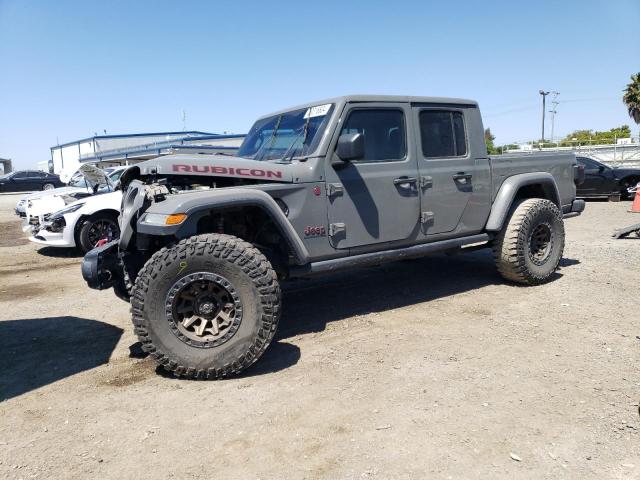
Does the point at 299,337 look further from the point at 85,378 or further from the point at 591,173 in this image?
the point at 591,173

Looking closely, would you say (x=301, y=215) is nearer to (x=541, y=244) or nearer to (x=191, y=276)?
(x=191, y=276)

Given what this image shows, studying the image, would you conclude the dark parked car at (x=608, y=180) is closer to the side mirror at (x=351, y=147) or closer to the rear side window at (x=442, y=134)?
the rear side window at (x=442, y=134)

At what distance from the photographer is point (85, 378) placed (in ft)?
11.7

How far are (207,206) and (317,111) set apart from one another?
148 centimetres

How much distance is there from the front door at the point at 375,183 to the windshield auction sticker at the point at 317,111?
0.17 m

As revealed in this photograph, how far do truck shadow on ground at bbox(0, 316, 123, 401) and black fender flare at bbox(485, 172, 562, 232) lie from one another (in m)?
3.85

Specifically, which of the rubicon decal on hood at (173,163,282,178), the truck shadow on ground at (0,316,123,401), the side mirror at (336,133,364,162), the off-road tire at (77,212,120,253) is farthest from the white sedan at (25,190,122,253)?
the side mirror at (336,133,364,162)

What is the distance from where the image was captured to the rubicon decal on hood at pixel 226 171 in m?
3.69

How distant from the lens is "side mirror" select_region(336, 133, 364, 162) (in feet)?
12.9

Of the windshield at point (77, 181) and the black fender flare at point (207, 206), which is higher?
the windshield at point (77, 181)

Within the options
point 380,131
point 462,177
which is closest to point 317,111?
point 380,131

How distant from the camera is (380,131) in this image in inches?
179

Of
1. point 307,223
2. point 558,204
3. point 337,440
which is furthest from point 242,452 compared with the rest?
point 558,204

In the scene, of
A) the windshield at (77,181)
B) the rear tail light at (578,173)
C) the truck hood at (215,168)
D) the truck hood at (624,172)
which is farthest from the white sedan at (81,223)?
the truck hood at (624,172)
